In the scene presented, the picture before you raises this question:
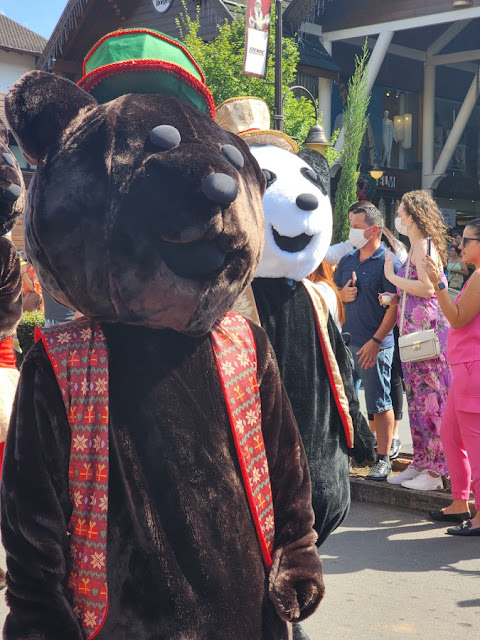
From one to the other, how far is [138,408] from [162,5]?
64.0 feet

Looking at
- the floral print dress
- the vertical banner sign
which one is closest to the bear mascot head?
the floral print dress

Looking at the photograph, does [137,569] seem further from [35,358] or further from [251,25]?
[251,25]

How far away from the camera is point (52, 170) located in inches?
78.7

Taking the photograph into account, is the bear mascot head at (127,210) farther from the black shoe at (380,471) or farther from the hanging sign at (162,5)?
the hanging sign at (162,5)

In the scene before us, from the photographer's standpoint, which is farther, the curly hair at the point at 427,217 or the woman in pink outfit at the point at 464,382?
the curly hair at the point at 427,217

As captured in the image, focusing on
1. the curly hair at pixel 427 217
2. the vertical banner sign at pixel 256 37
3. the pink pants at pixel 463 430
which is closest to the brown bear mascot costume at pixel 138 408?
the pink pants at pixel 463 430

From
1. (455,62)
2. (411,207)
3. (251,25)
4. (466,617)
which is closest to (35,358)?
(466,617)

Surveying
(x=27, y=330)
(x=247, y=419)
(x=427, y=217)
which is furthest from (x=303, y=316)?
(x=27, y=330)

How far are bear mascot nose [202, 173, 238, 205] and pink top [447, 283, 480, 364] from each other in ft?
10.9

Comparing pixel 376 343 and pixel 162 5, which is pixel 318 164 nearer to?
pixel 376 343

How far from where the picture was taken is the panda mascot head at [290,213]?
10.4 feet

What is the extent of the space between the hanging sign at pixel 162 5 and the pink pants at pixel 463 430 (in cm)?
1662

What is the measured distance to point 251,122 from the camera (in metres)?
3.62

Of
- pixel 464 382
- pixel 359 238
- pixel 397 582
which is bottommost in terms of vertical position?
pixel 397 582
